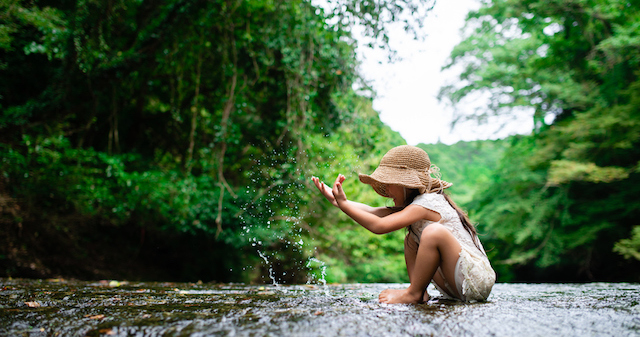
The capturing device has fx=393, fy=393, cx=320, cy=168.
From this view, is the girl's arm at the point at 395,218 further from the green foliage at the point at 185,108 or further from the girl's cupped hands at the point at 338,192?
the green foliage at the point at 185,108

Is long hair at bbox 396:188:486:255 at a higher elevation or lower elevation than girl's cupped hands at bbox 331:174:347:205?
lower

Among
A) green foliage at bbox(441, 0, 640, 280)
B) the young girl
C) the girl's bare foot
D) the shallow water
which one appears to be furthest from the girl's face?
green foliage at bbox(441, 0, 640, 280)

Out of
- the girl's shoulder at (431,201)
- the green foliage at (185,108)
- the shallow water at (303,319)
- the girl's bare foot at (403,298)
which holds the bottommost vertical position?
the girl's bare foot at (403,298)

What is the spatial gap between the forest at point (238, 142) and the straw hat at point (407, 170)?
391cm

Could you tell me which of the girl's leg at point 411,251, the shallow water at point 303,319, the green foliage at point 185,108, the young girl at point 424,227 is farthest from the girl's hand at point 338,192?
the green foliage at point 185,108

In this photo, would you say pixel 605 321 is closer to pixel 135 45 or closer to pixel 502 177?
pixel 135 45

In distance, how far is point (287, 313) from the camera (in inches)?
66.6

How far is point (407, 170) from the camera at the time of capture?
2236mm

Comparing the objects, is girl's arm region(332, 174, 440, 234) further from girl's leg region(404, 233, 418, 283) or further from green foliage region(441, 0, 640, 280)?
green foliage region(441, 0, 640, 280)

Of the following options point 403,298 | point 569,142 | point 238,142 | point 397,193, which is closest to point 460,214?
point 397,193

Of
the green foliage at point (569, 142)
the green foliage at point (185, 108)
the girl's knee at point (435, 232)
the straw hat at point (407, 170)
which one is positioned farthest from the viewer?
the green foliage at point (569, 142)

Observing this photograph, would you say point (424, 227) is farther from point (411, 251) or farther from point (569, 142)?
point (569, 142)

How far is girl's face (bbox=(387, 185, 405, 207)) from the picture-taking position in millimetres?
2283

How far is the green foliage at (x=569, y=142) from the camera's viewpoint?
27.5 ft
